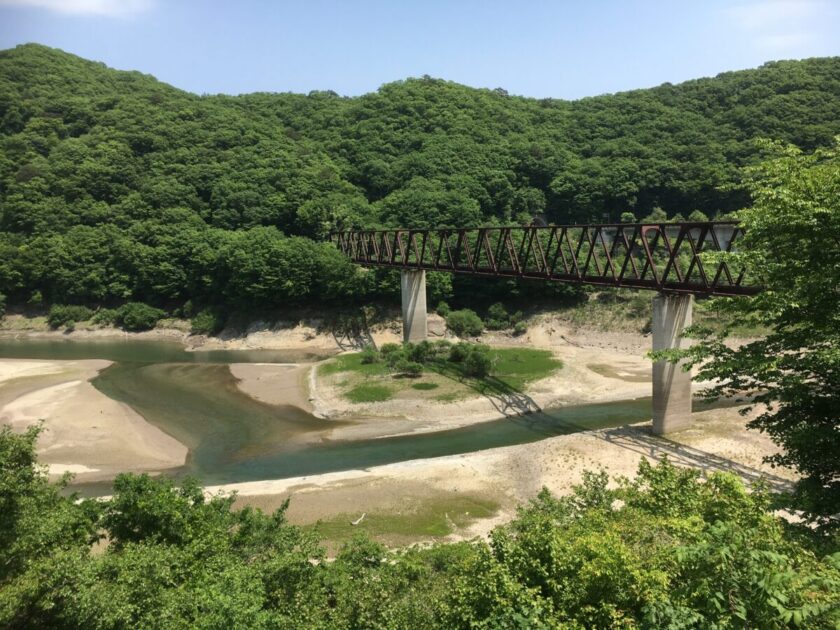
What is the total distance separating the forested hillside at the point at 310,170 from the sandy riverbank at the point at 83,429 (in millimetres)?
25530

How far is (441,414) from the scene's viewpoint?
1483 inches

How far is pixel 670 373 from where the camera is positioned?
1238 inches

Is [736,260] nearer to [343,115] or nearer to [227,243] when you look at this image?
[227,243]

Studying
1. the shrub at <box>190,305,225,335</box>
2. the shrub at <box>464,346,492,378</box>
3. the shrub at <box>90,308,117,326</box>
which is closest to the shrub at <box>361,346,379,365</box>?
the shrub at <box>464,346,492,378</box>

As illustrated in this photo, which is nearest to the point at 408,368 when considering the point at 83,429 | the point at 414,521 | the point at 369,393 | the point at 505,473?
the point at 369,393

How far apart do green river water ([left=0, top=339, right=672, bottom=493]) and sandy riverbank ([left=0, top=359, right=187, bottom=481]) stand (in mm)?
1476

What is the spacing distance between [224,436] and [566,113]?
9603 cm

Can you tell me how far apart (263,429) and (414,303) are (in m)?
22.6

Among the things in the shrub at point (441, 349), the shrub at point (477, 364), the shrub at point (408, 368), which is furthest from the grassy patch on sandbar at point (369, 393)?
the shrub at point (441, 349)

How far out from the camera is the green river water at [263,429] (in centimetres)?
3081

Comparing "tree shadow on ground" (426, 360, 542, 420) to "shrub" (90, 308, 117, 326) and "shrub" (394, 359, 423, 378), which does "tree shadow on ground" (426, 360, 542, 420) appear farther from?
"shrub" (90, 308, 117, 326)

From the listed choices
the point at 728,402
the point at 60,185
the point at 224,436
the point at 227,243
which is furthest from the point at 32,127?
the point at 728,402

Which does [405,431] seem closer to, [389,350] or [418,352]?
[418,352]

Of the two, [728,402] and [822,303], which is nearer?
[822,303]
